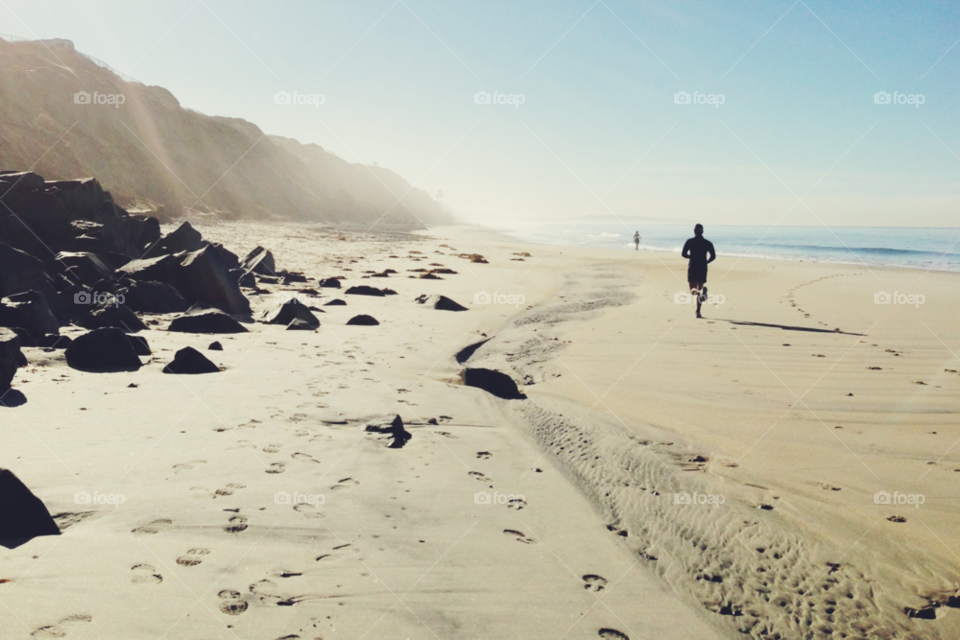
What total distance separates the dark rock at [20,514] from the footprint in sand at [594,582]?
8.91 feet

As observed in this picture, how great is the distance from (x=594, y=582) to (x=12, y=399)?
4977mm

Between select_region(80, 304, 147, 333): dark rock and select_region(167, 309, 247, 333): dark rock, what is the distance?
0.51 m

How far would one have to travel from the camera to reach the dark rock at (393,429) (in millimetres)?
4785

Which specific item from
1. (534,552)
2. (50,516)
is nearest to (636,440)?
(534,552)

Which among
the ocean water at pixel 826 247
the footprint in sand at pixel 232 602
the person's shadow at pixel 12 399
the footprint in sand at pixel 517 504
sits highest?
the ocean water at pixel 826 247

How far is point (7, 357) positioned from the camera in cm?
514

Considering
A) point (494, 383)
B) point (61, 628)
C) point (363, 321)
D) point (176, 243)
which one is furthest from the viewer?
point (176, 243)

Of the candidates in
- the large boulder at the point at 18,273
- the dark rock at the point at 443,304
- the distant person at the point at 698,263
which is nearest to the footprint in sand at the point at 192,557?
the large boulder at the point at 18,273

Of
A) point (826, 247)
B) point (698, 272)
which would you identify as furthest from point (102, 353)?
point (826, 247)

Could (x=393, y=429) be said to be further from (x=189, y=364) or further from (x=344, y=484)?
(x=189, y=364)

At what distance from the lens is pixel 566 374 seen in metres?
7.52

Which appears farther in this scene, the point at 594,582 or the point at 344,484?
the point at 344,484

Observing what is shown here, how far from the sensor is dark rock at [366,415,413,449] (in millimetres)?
4785

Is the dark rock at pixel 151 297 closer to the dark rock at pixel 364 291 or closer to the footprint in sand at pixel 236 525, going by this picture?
the dark rock at pixel 364 291
